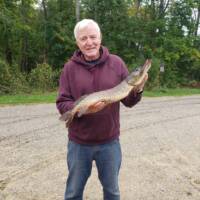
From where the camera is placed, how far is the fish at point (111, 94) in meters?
3.23

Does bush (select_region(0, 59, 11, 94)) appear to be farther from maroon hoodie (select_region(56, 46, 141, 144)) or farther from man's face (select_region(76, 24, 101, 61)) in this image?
man's face (select_region(76, 24, 101, 61))

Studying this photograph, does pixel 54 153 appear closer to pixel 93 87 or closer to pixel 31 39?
pixel 93 87

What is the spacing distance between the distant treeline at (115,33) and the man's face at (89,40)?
21101 millimetres

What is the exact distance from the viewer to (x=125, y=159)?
257 inches

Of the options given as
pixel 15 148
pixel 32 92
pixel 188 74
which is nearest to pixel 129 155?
pixel 15 148

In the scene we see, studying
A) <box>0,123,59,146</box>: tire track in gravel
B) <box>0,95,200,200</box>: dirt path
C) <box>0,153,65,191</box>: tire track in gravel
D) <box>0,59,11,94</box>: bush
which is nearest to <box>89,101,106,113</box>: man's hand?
<box>0,95,200,200</box>: dirt path

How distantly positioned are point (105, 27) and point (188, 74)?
959 centimetres

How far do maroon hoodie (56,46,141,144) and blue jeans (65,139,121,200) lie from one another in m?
0.07

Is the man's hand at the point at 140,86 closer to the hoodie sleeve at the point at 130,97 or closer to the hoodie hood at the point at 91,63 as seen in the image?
the hoodie sleeve at the point at 130,97

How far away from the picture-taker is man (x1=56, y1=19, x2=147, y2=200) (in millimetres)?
3365

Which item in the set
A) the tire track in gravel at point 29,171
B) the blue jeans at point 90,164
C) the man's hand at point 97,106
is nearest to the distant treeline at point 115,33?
the tire track in gravel at point 29,171

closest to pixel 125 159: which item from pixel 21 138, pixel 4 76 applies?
pixel 21 138

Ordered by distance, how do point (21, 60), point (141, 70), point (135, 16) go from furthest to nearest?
point (135, 16)
point (21, 60)
point (141, 70)

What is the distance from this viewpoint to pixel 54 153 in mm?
6828
